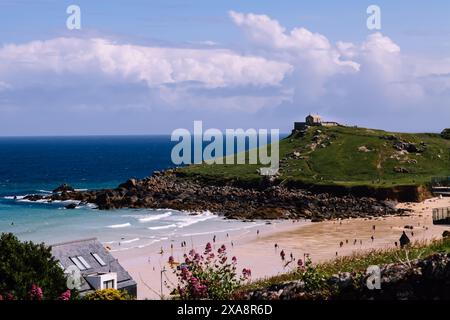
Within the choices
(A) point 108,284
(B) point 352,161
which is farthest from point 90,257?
(B) point 352,161

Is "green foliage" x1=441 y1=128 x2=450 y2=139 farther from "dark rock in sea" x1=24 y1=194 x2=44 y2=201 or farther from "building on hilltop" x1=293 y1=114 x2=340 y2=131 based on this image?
"dark rock in sea" x1=24 y1=194 x2=44 y2=201

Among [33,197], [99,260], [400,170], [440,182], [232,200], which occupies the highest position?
[400,170]

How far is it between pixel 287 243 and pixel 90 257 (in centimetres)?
3684

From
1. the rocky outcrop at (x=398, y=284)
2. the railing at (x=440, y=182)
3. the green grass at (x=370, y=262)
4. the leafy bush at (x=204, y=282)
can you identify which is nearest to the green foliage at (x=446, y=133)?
the railing at (x=440, y=182)

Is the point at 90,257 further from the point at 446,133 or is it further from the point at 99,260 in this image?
the point at 446,133

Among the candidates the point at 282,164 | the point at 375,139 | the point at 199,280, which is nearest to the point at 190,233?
the point at 282,164

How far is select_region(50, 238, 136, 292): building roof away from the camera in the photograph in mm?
38844

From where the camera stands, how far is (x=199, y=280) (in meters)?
14.2

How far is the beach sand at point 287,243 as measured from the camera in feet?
194

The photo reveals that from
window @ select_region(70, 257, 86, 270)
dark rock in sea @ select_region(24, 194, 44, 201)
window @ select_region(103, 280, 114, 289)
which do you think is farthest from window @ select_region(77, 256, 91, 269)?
dark rock in sea @ select_region(24, 194, 44, 201)

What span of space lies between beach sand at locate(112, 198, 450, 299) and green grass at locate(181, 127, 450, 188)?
25175 millimetres

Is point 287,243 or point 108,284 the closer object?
point 108,284

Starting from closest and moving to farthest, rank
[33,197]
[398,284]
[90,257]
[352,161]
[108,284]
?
[398,284] → [108,284] → [90,257] → [33,197] → [352,161]

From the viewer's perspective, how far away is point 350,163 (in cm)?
13488
